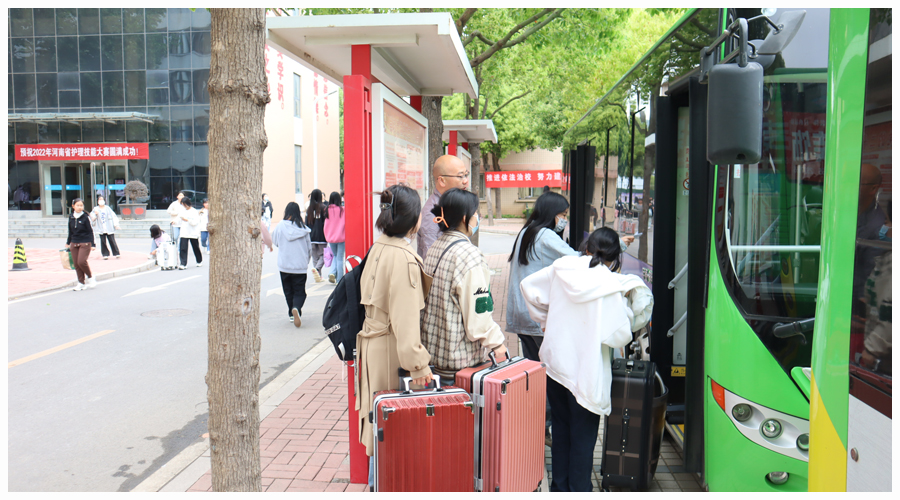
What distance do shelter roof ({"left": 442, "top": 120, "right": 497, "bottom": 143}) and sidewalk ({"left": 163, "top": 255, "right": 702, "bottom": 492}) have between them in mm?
7448

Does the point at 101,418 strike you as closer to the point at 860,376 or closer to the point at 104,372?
the point at 104,372

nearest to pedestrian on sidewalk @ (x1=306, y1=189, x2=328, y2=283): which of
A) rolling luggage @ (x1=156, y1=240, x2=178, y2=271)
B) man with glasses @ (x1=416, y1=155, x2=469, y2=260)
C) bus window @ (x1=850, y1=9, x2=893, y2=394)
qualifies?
rolling luggage @ (x1=156, y1=240, x2=178, y2=271)

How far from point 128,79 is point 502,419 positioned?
1287 inches

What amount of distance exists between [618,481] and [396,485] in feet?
4.82

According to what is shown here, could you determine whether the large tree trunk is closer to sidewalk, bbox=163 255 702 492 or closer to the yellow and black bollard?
sidewalk, bbox=163 255 702 492

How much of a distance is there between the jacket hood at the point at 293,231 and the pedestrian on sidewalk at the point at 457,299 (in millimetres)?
5772

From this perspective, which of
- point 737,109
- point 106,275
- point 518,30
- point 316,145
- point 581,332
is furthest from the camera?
point 316,145

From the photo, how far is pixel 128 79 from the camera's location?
1200 inches

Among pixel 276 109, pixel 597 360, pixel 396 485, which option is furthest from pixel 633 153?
pixel 276 109

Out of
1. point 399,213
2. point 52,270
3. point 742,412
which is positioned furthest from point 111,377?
point 52,270

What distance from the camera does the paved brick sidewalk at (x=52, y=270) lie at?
41.7ft

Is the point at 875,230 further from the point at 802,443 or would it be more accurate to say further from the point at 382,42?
the point at 382,42

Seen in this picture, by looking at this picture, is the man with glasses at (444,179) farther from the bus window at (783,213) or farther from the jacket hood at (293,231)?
the jacket hood at (293,231)

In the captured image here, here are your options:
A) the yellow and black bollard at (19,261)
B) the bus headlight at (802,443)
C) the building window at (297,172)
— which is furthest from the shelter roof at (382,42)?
the building window at (297,172)
